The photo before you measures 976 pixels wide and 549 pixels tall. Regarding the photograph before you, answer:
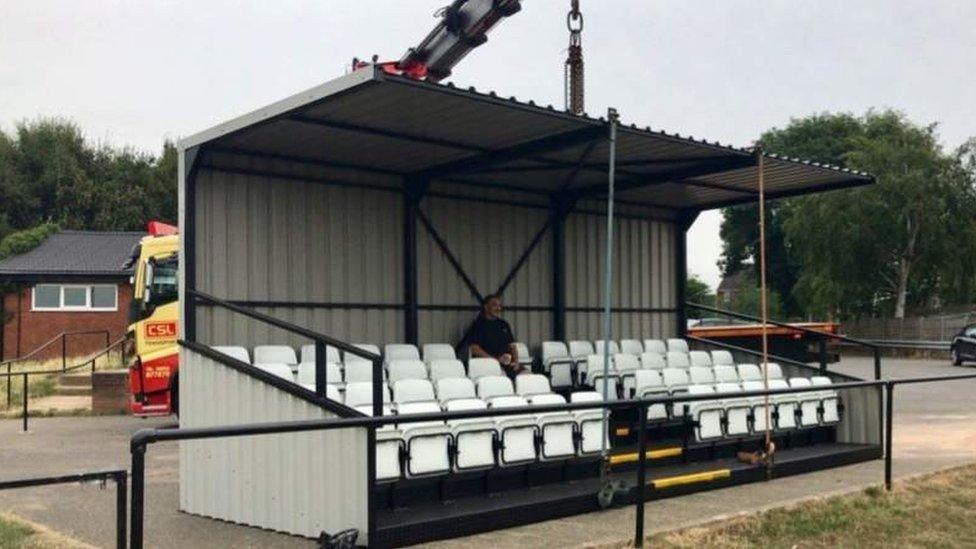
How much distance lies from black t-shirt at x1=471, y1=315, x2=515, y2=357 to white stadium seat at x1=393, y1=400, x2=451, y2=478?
156 inches

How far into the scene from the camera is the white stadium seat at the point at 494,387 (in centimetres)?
962

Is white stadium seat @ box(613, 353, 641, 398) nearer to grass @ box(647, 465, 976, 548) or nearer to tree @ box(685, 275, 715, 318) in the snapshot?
grass @ box(647, 465, 976, 548)

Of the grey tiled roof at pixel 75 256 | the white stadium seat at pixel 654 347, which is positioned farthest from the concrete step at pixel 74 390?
the white stadium seat at pixel 654 347

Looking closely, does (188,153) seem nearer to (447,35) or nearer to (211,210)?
(211,210)

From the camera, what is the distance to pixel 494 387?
382 inches

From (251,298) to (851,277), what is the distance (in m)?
35.9

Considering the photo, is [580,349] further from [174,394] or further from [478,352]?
[174,394]

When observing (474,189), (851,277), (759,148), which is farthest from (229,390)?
(851,277)

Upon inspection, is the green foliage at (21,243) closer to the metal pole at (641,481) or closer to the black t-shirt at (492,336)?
the black t-shirt at (492,336)

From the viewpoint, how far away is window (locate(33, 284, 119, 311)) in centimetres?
3138

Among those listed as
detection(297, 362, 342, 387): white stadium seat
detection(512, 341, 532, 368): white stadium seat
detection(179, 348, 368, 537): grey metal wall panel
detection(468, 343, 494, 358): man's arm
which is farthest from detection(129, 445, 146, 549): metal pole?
detection(512, 341, 532, 368): white stadium seat

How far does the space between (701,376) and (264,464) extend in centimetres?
585

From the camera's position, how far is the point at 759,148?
11617 mm

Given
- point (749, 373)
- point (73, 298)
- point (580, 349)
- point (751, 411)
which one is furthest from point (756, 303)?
point (751, 411)
